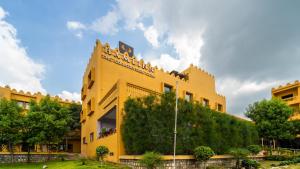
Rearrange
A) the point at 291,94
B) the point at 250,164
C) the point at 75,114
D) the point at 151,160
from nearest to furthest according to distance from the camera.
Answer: the point at 151,160 < the point at 250,164 < the point at 75,114 < the point at 291,94

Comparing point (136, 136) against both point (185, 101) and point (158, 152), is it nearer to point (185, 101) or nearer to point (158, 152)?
point (158, 152)

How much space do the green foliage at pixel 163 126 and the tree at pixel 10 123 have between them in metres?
14.1

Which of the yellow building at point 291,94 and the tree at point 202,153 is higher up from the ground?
the yellow building at point 291,94

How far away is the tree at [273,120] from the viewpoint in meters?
24.1

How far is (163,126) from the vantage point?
13.6 m

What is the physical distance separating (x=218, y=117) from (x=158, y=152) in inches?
211

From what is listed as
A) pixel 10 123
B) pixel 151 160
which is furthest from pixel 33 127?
pixel 151 160

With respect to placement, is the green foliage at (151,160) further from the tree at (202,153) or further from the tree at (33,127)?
the tree at (33,127)

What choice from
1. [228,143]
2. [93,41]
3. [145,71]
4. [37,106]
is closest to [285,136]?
[228,143]

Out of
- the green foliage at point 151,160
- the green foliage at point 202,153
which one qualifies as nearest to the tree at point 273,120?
the green foliage at point 202,153

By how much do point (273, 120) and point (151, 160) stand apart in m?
16.7

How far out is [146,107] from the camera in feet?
46.0

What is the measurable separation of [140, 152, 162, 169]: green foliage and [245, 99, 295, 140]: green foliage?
15574 mm

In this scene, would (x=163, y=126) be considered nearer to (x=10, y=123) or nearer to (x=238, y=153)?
(x=238, y=153)
